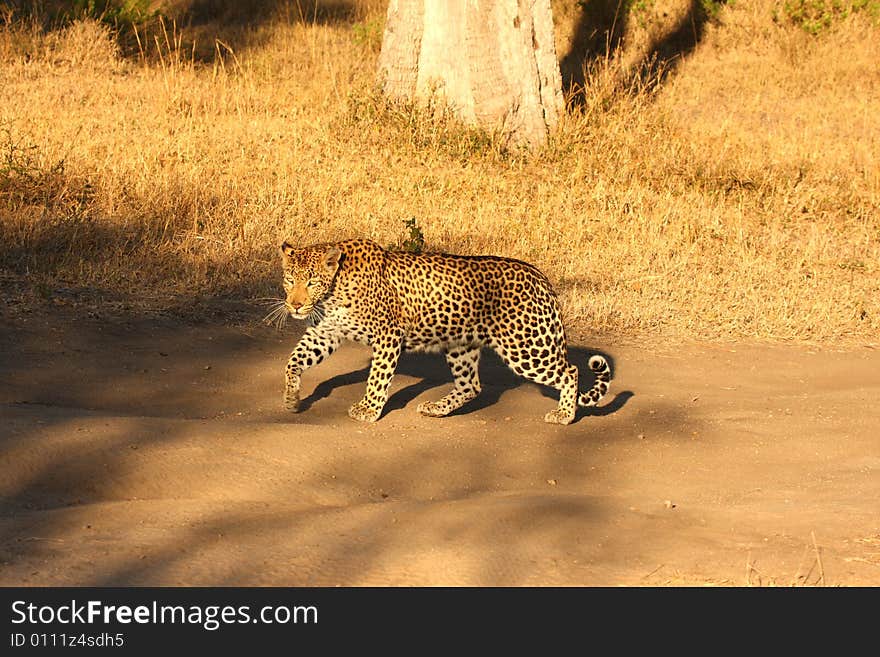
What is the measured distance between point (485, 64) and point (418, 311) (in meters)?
7.40

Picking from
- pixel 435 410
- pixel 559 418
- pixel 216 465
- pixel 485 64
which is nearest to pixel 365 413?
pixel 435 410

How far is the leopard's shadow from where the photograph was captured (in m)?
8.04

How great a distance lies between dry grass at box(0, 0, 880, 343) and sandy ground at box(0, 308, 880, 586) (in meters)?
0.97

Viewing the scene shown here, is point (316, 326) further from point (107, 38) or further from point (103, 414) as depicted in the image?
point (107, 38)

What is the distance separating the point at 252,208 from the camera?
11.3 meters

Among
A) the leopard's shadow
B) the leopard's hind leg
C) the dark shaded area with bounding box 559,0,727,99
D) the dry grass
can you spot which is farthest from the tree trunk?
the leopard's hind leg

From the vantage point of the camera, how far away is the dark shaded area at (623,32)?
758 inches

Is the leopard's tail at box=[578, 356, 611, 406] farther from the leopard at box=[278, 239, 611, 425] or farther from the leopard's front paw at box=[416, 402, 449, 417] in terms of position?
the leopard's front paw at box=[416, 402, 449, 417]

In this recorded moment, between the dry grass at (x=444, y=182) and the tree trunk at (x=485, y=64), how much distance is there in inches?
14.5

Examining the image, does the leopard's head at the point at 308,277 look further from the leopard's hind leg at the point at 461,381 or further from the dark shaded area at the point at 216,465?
the leopard's hind leg at the point at 461,381

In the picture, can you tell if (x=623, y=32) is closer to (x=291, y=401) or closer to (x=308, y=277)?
(x=291, y=401)

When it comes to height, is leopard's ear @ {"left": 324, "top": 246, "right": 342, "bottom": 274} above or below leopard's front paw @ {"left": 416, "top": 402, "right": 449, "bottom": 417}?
above

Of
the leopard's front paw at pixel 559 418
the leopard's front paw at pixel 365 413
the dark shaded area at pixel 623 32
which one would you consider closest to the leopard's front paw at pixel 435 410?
the leopard's front paw at pixel 365 413
